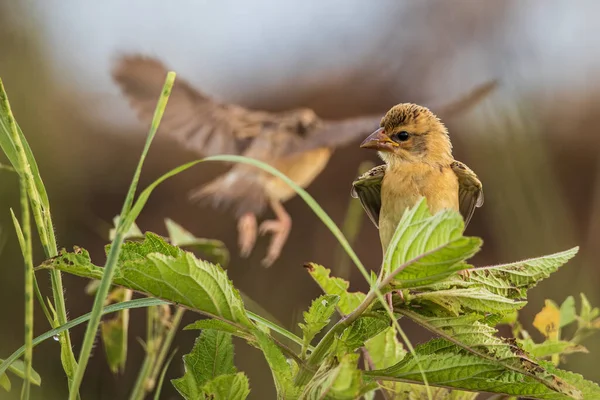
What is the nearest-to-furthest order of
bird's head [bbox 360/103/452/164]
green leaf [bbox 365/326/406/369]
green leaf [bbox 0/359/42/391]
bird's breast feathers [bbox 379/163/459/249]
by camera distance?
green leaf [bbox 0/359/42/391]
green leaf [bbox 365/326/406/369]
bird's breast feathers [bbox 379/163/459/249]
bird's head [bbox 360/103/452/164]

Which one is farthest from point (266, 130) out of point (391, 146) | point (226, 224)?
point (391, 146)

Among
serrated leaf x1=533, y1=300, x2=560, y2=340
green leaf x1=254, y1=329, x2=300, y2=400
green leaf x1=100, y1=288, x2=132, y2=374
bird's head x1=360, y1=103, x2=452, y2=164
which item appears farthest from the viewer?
bird's head x1=360, y1=103, x2=452, y2=164

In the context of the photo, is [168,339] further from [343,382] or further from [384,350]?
[343,382]

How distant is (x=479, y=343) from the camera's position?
628mm

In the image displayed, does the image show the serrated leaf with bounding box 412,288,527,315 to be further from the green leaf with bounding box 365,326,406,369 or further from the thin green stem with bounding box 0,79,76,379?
the thin green stem with bounding box 0,79,76,379

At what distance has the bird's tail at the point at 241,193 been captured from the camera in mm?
3631

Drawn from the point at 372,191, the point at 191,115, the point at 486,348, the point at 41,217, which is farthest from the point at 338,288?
the point at 191,115

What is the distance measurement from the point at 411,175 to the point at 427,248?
83 cm

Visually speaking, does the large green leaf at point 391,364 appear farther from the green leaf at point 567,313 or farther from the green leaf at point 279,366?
the green leaf at point 567,313

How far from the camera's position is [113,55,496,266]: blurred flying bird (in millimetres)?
3371

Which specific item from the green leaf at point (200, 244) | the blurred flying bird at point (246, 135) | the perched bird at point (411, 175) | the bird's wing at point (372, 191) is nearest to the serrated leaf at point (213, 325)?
the green leaf at point (200, 244)

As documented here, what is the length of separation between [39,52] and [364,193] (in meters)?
4.10

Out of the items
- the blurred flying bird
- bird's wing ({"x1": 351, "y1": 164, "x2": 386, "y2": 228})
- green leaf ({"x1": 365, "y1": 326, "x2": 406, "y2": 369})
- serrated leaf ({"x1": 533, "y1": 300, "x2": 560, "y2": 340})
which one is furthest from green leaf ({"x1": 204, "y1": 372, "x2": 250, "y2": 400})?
the blurred flying bird

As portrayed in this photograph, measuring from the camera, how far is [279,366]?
0.62 meters
